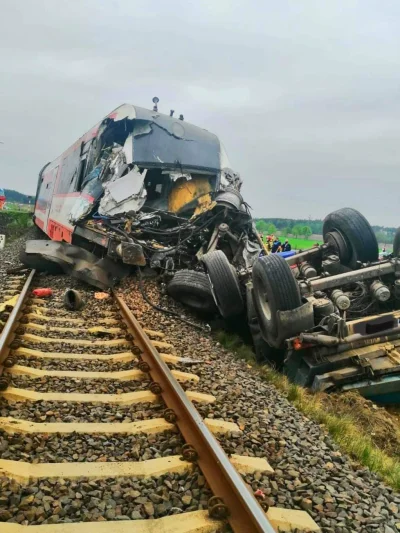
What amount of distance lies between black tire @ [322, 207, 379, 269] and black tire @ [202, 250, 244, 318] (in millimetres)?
1991

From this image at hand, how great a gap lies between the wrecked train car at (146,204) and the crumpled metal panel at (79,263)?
17 mm

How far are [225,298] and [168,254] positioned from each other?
2.28m

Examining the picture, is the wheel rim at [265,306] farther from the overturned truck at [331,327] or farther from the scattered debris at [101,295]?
the scattered debris at [101,295]

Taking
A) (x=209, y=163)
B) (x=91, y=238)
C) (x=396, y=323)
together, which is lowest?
(x=396, y=323)

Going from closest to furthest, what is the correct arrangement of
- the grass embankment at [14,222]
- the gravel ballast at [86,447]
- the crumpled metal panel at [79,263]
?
1. the gravel ballast at [86,447]
2. the crumpled metal panel at [79,263]
3. the grass embankment at [14,222]

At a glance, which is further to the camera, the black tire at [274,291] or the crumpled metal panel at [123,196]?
the crumpled metal panel at [123,196]

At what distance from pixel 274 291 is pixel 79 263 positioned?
4.47m

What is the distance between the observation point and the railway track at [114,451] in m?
2.21

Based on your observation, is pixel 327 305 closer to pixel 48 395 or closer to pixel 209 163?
pixel 48 395

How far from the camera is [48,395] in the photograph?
3.54 meters

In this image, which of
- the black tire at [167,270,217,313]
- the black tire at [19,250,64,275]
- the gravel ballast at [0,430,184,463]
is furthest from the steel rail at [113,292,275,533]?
the black tire at [19,250,64,275]

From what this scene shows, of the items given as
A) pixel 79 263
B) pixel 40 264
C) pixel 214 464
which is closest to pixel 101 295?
pixel 79 263

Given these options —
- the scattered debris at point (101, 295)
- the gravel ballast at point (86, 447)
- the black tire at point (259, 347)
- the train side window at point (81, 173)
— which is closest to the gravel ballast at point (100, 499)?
the gravel ballast at point (86, 447)

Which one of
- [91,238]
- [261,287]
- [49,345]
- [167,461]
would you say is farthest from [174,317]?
[167,461]
